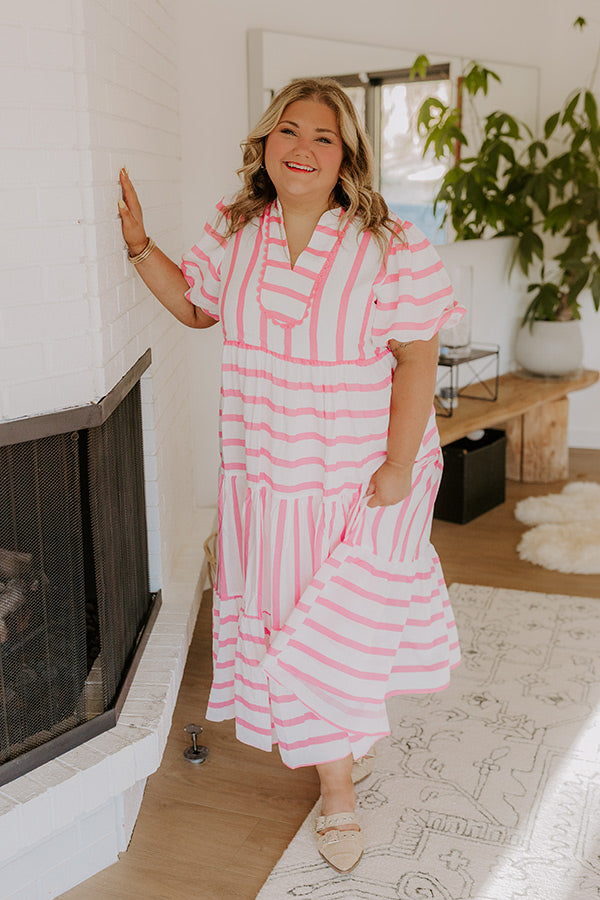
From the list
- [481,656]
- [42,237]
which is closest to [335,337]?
[42,237]

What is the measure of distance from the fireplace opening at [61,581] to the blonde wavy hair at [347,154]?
538mm

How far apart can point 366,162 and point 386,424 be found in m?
0.50

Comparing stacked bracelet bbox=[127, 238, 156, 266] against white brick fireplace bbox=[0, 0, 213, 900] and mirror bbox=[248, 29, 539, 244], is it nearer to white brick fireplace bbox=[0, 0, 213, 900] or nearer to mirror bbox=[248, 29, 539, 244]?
white brick fireplace bbox=[0, 0, 213, 900]

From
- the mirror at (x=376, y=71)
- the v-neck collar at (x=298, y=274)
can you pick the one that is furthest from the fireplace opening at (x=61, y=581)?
the mirror at (x=376, y=71)

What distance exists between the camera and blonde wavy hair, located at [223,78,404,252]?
67.7 inches

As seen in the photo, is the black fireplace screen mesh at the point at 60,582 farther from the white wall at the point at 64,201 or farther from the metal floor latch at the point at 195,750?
the metal floor latch at the point at 195,750

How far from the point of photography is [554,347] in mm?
4125

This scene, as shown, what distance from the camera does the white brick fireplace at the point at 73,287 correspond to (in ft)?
4.83

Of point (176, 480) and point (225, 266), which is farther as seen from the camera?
point (176, 480)

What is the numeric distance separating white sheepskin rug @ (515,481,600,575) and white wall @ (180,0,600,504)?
2.95 feet

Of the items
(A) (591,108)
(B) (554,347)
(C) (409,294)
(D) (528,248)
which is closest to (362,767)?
(C) (409,294)

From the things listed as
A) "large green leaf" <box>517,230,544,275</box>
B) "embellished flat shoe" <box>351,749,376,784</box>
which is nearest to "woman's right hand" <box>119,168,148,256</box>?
"embellished flat shoe" <box>351,749,376,784</box>

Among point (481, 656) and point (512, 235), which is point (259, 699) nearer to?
point (481, 656)

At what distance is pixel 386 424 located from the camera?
6.04ft
